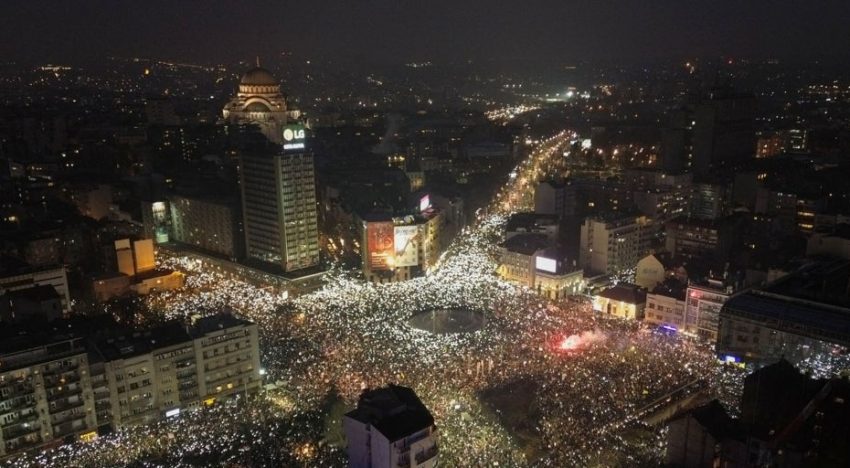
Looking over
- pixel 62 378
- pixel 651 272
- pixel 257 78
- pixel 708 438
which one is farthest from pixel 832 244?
pixel 257 78

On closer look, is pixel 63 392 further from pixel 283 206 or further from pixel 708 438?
pixel 708 438

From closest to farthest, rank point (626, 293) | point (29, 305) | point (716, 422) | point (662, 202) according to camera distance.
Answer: point (716, 422) < point (29, 305) < point (626, 293) < point (662, 202)

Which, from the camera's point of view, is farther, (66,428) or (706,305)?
(706,305)

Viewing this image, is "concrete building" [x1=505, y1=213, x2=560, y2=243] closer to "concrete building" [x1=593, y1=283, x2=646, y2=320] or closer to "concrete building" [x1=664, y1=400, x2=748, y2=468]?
"concrete building" [x1=593, y1=283, x2=646, y2=320]

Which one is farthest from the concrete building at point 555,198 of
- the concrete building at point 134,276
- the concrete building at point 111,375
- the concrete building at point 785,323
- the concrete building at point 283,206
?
the concrete building at point 111,375

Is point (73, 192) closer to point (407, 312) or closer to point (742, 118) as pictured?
point (407, 312)

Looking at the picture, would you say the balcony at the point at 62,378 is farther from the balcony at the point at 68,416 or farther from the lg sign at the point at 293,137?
the lg sign at the point at 293,137
